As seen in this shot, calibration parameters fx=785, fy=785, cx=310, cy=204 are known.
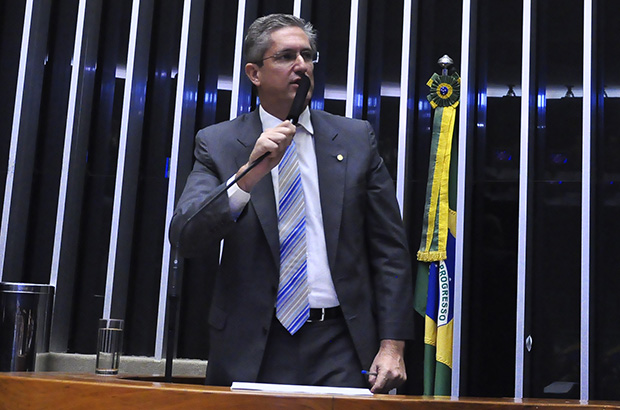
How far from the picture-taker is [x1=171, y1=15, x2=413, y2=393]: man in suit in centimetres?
196

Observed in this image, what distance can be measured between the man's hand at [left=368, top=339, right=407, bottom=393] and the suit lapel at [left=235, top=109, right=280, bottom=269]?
13.6 inches

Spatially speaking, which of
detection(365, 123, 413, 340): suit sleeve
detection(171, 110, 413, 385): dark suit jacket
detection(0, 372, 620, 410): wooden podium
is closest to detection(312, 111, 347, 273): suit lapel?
detection(171, 110, 413, 385): dark suit jacket

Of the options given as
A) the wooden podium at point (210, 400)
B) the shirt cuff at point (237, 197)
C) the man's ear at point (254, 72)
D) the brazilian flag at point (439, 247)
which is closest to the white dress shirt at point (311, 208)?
the shirt cuff at point (237, 197)

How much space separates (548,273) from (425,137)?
0.87m

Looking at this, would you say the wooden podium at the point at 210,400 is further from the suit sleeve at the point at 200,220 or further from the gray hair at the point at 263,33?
the gray hair at the point at 263,33

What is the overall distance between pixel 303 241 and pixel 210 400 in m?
0.70

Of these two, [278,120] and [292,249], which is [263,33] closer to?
[278,120]

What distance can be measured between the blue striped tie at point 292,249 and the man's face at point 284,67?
17cm

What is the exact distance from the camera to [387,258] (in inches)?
83.9

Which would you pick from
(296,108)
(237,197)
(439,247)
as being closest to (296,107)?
(296,108)

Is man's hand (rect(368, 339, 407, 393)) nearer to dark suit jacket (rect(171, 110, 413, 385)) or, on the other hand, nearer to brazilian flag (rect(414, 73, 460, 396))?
dark suit jacket (rect(171, 110, 413, 385))

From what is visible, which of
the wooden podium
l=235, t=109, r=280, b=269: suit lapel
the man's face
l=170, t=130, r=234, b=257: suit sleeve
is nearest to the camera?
the wooden podium

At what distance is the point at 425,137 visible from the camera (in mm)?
3855

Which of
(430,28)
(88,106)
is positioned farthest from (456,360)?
(88,106)
